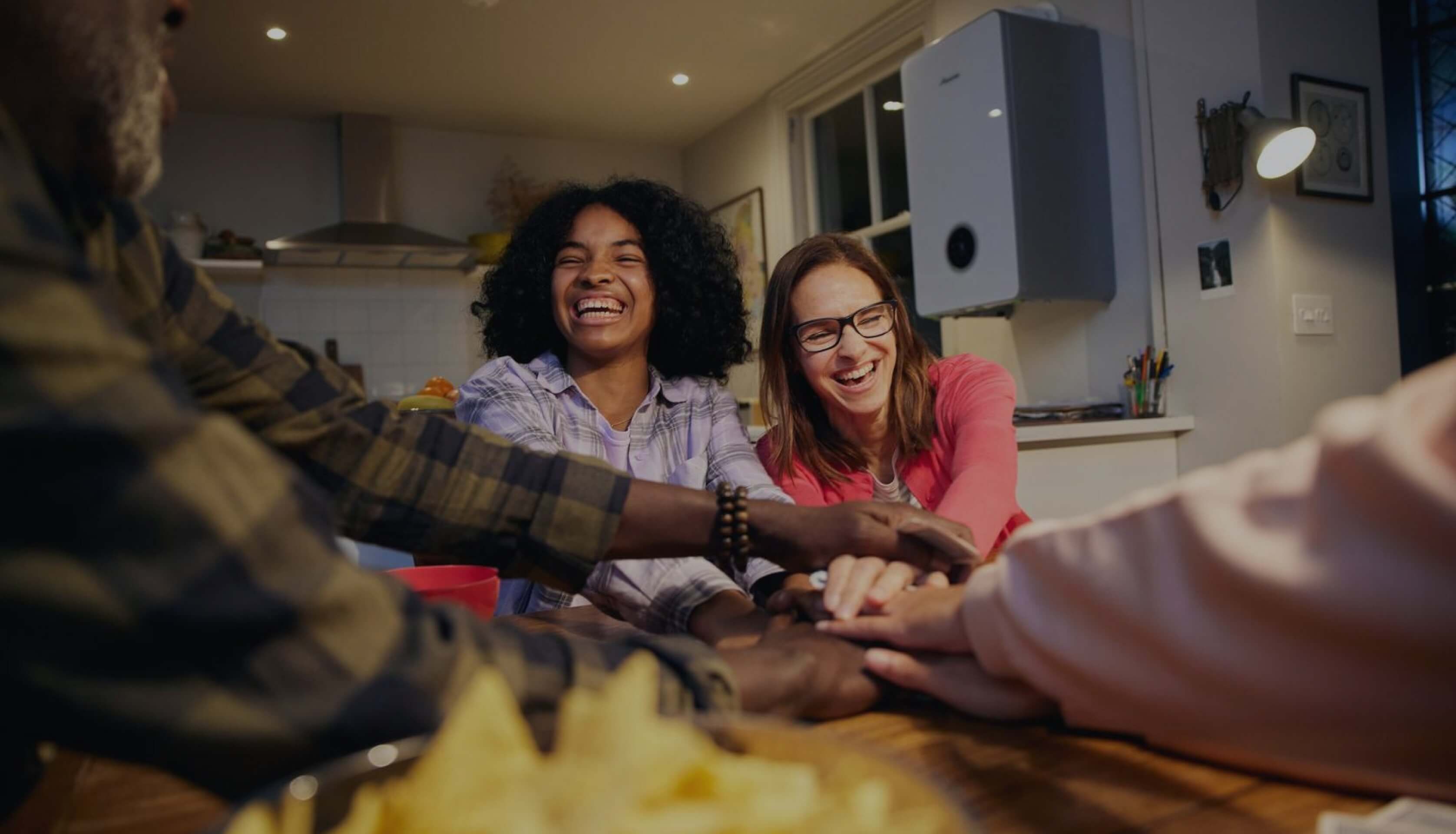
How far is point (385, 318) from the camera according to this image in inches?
205

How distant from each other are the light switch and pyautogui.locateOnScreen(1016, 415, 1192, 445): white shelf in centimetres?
40

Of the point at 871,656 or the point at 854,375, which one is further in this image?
the point at 854,375

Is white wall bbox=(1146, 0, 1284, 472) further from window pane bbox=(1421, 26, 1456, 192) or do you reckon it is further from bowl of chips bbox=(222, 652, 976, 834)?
bowl of chips bbox=(222, 652, 976, 834)

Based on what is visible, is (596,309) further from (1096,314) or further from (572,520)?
(1096,314)

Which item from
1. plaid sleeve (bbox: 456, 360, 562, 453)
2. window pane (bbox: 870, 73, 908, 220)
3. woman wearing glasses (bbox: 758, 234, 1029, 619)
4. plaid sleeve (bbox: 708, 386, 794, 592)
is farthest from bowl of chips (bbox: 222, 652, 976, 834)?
window pane (bbox: 870, 73, 908, 220)

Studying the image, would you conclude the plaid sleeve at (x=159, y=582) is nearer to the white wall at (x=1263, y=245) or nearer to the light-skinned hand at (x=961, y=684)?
the light-skinned hand at (x=961, y=684)

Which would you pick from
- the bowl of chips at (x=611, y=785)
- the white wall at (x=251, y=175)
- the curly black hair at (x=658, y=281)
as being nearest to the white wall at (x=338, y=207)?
the white wall at (x=251, y=175)

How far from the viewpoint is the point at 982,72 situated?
2.91 meters

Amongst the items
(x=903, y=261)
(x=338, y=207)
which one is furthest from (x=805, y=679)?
(x=338, y=207)

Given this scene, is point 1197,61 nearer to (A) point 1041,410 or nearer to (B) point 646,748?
(A) point 1041,410

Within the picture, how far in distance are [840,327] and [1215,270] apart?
1.65 m

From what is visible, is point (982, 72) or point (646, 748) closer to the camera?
point (646, 748)

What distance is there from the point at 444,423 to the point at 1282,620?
709 millimetres

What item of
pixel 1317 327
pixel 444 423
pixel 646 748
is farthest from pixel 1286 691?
pixel 1317 327
